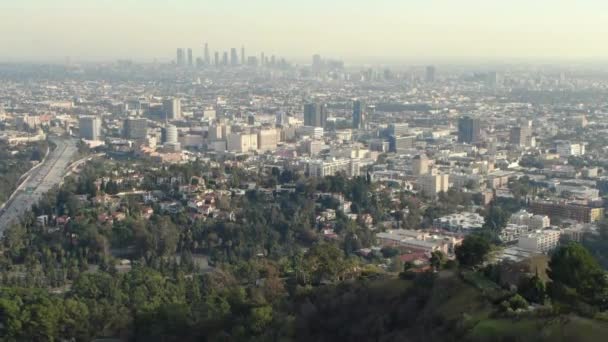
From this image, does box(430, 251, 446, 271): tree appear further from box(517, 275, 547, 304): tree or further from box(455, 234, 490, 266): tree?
box(517, 275, 547, 304): tree

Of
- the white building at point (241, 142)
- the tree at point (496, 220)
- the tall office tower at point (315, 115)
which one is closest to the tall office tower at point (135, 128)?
the white building at point (241, 142)

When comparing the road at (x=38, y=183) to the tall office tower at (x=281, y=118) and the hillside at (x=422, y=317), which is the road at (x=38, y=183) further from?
the hillside at (x=422, y=317)

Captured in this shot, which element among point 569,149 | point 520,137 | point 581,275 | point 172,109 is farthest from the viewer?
point 172,109

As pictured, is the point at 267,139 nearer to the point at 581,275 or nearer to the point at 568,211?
the point at 568,211

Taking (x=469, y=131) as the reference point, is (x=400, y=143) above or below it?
below

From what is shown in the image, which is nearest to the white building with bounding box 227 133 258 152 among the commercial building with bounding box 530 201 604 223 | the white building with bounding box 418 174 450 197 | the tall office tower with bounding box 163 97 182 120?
the white building with bounding box 418 174 450 197

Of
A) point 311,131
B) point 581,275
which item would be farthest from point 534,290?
point 311,131
